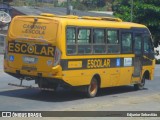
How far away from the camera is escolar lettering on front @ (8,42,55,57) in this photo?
16.7 metres

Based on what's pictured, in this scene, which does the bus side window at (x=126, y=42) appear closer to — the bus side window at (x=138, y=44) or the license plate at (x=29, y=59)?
the bus side window at (x=138, y=44)

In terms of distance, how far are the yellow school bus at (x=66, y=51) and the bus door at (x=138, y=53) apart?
1135mm

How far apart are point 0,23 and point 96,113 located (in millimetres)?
35963

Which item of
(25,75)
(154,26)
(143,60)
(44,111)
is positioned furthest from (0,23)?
(44,111)

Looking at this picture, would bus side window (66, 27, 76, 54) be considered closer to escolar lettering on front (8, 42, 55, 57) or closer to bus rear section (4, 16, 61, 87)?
bus rear section (4, 16, 61, 87)

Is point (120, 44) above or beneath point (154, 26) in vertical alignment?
above

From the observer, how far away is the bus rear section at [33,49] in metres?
16.7

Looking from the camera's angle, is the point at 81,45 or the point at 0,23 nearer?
the point at 81,45

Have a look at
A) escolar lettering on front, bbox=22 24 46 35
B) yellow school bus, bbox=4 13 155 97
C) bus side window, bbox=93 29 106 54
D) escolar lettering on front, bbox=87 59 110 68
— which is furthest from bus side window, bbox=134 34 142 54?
escolar lettering on front, bbox=22 24 46 35

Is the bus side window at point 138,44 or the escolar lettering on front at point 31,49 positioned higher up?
the escolar lettering on front at point 31,49

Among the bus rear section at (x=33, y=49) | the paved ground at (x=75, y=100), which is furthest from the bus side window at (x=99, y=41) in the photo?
the bus rear section at (x=33, y=49)

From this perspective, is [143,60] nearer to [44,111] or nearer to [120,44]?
[120,44]

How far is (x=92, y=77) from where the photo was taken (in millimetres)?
18266

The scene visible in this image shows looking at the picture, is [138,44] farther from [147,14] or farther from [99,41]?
[147,14]
